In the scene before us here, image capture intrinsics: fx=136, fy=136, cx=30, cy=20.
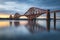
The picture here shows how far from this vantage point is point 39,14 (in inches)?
1663

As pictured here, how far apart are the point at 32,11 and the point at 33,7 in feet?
9.80

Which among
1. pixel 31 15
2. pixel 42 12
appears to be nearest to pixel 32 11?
pixel 31 15

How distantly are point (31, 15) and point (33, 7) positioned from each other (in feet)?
16.2

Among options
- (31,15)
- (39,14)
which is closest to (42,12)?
(39,14)

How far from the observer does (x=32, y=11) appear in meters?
47.9

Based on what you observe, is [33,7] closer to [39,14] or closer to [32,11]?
[32,11]

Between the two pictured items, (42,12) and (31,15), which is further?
(31,15)

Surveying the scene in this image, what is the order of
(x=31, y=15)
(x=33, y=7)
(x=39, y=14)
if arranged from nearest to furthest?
1. (x=39, y=14)
2. (x=31, y=15)
3. (x=33, y=7)

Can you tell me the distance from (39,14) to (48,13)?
330 centimetres

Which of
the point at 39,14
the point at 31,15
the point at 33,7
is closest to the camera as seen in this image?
the point at 39,14

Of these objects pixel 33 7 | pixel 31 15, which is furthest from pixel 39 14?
pixel 33 7

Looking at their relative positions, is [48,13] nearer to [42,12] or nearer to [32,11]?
[42,12]

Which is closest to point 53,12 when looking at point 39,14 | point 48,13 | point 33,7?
point 48,13

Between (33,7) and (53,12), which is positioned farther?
(33,7)
